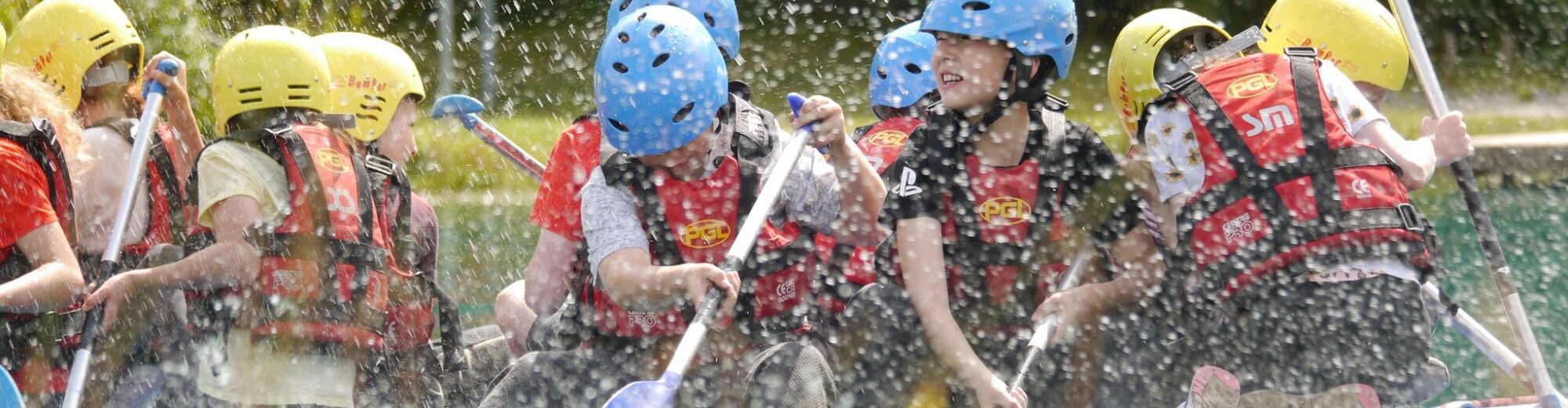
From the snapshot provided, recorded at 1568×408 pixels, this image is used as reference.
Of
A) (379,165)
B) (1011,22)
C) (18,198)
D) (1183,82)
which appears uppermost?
(1011,22)

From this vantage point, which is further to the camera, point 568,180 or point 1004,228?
point 568,180

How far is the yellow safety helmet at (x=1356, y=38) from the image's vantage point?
491 cm

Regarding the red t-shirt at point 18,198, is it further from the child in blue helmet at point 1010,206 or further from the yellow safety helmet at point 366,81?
the child in blue helmet at point 1010,206

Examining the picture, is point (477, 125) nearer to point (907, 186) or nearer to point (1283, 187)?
point (907, 186)

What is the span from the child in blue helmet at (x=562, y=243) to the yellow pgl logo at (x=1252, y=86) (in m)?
1.64

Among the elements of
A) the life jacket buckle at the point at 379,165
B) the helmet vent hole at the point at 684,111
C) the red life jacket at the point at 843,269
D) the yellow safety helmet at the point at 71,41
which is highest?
the helmet vent hole at the point at 684,111

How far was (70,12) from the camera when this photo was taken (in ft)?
19.3

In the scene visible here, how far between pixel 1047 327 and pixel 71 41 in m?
3.62

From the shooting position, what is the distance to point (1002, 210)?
4395 mm

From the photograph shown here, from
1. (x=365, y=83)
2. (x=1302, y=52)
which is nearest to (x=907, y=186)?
(x=1302, y=52)

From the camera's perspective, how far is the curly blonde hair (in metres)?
5.31

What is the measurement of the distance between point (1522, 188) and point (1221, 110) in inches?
441

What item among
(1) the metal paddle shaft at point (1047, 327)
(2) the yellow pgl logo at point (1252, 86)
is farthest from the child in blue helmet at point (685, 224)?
(2) the yellow pgl logo at point (1252, 86)

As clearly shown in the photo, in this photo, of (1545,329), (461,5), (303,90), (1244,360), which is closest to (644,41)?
(303,90)
